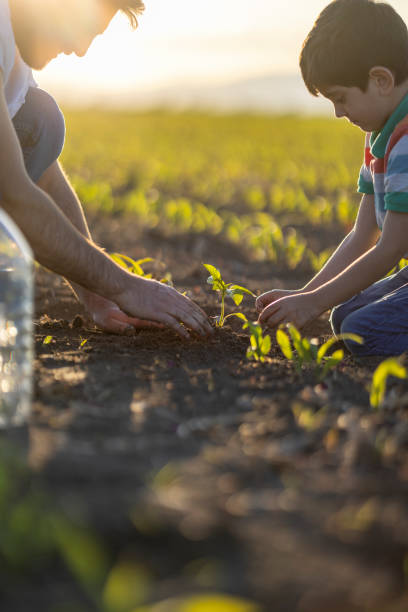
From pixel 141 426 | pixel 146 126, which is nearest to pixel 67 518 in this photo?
pixel 141 426

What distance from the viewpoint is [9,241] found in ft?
7.12

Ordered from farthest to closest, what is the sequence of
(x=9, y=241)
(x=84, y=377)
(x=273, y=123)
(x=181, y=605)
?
1. (x=273, y=123)
2. (x=84, y=377)
3. (x=9, y=241)
4. (x=181, y=605)

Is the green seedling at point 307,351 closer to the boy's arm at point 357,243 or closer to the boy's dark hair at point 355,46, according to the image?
the boy's arm at point 357,243

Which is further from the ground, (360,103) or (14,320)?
(360,103)

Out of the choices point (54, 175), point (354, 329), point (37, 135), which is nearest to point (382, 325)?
point (354, 329)

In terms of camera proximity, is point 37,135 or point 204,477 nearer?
point 204,477

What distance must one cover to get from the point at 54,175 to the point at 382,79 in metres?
1.51

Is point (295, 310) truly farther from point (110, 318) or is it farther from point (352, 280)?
point (110, 318)

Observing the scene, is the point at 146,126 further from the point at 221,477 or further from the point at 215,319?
the point at 221,477

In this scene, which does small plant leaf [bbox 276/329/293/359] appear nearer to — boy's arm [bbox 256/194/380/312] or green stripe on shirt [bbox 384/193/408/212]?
green stripe on shirt [bbox 384/193/408/212]

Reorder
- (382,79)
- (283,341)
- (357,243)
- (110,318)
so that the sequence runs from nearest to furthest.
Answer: (283,341), (382,79), (110,318), (357,243)

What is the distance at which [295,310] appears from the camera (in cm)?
266

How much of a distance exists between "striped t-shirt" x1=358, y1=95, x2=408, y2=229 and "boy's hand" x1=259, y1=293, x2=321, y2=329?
46 cm

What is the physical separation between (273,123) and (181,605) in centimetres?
2054
